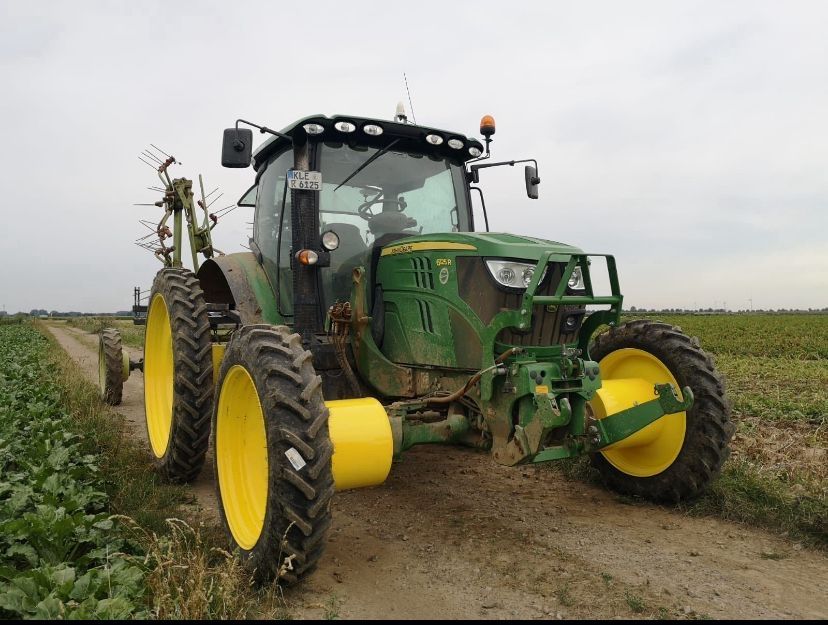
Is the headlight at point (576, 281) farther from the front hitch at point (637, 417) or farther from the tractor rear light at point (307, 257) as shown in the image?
the tractor rear light at point (307, 257)

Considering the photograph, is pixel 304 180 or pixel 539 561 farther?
pixel 304 180

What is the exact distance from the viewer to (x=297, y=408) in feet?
9.66

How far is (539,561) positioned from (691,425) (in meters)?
1.53

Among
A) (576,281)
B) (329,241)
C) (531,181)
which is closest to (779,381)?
(531,181)

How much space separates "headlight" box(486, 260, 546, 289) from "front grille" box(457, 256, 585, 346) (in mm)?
36

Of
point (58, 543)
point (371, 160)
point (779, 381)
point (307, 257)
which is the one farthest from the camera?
point (779, 381)

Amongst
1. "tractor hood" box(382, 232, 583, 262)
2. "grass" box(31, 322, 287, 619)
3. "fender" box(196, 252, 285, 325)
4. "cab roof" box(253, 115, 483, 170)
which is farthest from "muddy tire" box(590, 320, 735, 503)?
"fender" box(196, 252, 285, 325)

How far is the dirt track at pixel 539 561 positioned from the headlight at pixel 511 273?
1571 mm

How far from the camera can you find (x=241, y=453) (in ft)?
12.1

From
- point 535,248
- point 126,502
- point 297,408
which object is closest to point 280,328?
point 297,408

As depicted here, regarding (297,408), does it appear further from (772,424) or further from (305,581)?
(772,424)

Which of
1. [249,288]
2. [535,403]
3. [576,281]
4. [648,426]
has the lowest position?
[648,426]

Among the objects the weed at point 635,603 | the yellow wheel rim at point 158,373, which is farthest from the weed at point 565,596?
the yellow wheel rim at point 158,373

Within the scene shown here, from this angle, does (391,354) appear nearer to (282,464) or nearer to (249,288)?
(249,288)
